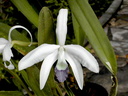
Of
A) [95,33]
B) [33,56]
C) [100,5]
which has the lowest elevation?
[100,5]

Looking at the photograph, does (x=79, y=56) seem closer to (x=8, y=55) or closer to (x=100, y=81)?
(x=8, y=55)

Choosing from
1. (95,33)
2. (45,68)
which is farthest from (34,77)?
(95,33)

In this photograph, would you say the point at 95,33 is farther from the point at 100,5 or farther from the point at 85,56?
the point at 100,5

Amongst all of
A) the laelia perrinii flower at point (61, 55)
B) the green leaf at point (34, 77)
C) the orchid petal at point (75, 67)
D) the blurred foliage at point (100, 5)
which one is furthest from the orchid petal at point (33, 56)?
the blurred foliage at point (100, 5)

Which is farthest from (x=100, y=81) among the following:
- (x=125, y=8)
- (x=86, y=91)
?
(x=125, y=8)

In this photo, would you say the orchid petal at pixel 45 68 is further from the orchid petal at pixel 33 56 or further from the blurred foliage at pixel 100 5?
the blurred foliage at pixel 100 5

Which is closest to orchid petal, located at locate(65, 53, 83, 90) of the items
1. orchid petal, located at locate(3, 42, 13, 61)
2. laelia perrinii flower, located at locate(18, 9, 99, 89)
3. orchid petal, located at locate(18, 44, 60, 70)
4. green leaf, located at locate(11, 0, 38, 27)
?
laelia perrinii flower, located at locate(18, 9, 99, 89)
